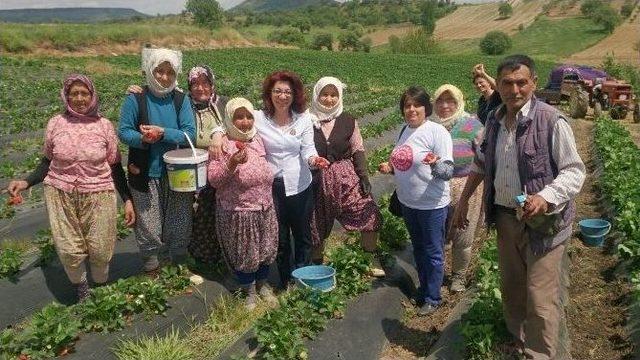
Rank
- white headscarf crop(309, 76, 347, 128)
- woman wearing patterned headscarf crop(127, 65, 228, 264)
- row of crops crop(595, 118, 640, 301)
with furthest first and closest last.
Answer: row of crops crop(595, 118, 640, 301) → woman wearing patterned headscarf crop(127, 65, 228, 264) → white headscarf crop(309, 76, 347, 128)

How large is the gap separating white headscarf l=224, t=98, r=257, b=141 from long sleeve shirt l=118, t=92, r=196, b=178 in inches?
16.8

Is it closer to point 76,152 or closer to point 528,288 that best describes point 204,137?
point 76,152

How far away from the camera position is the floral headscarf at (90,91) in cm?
418

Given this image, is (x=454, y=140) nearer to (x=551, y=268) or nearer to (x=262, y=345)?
(x=551, y=268)

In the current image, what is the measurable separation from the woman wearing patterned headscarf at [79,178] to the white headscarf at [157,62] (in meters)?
0.46

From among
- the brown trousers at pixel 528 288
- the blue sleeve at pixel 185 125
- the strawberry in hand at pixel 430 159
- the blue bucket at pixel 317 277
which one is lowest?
the blue bucket at pixel 317 277

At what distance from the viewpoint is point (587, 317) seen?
16.6 feet

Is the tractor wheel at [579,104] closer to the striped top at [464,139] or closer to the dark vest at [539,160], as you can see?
the striped top at [464,139]

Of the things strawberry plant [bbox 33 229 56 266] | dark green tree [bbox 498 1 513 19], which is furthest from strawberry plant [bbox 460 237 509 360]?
dark green tree [bbox 498 1 513 19]

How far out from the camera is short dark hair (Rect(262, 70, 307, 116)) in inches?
177

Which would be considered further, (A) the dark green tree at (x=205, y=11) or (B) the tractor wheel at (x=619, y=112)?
(A) the dark green tree at (x=205, y=11)

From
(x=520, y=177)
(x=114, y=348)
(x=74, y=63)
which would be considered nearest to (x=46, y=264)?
(x=114, y=348)

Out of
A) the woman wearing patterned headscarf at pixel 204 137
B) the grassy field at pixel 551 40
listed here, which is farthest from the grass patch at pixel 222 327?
the grassy field at pixel 551 40

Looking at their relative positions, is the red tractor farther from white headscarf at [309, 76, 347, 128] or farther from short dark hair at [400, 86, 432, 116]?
white headscarf at [309, 76, 347, 128]
